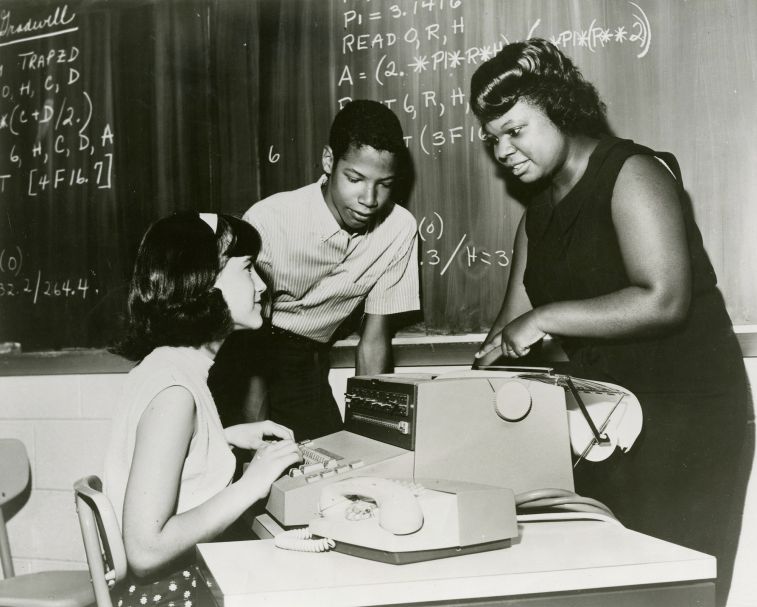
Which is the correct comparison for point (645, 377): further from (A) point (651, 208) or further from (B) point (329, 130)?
(B) point (329, 130)

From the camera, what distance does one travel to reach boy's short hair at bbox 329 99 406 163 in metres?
1.89

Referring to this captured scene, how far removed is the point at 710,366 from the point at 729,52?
2.75ft

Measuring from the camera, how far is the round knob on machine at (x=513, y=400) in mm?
1175

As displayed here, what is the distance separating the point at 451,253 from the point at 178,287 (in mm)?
827

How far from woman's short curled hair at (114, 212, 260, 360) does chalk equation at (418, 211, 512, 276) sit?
692 millimetres

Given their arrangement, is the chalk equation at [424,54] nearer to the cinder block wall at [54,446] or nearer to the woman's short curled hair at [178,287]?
the woman's short curled hair at [178,287]

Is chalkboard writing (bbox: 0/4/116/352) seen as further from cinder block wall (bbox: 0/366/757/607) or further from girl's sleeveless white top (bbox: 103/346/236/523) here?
girl's sleeveless white top (bbox: 103/346/236/523)

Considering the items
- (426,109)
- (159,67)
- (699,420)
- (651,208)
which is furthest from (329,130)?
(699,420)

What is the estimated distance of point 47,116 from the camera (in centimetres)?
237

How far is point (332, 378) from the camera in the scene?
2.10 meters

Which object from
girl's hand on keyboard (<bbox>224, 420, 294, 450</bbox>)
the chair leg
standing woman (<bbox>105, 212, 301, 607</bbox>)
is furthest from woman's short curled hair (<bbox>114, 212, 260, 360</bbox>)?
the chair leg

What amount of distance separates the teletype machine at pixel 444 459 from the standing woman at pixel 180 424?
0.35 feet

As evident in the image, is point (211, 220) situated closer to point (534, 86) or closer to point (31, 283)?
point (534, 86)

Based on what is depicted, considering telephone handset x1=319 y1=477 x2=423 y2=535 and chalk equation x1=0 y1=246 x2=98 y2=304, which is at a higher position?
chalk equation x1=0 y1=246 x2=98 y2=304
